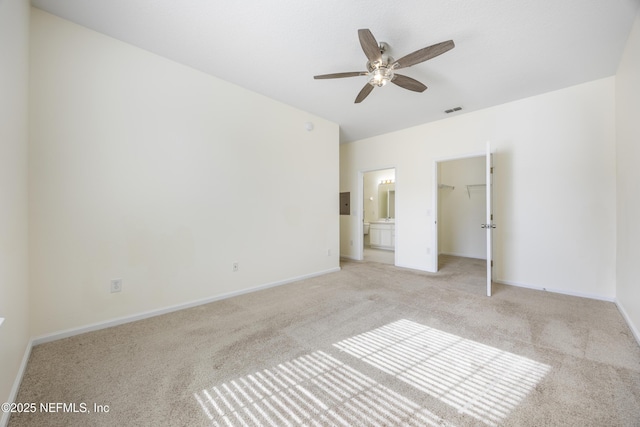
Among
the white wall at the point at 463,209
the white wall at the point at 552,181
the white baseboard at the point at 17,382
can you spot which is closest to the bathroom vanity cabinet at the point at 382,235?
the white wall at the point at 463,209

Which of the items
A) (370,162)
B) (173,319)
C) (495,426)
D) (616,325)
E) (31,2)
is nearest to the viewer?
(495,426)

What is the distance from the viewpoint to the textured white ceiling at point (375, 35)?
201 cm

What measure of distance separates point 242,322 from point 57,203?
1.92m

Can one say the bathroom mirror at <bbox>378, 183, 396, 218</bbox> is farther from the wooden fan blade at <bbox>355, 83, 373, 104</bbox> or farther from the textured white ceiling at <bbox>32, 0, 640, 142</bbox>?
the wooden fan blade at <bbox>355, 83, 373, 104</bbox>

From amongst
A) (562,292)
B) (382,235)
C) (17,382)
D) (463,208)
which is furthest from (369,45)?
(382,235)

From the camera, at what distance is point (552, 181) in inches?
133

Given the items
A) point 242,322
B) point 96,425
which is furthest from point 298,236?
point 96,425

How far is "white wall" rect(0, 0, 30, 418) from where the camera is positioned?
1.36 meters

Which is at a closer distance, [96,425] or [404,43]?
[96,425]

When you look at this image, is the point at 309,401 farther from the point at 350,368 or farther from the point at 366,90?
the point at 366,90

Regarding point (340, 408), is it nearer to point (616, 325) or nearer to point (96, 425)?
point (96, 425)

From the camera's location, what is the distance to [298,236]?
402 cm

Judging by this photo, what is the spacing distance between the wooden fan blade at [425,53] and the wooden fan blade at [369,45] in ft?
0.69

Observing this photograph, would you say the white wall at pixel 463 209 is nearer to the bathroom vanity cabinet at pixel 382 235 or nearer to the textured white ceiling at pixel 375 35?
the bathroom vanity cabinet at pixel 382 235
